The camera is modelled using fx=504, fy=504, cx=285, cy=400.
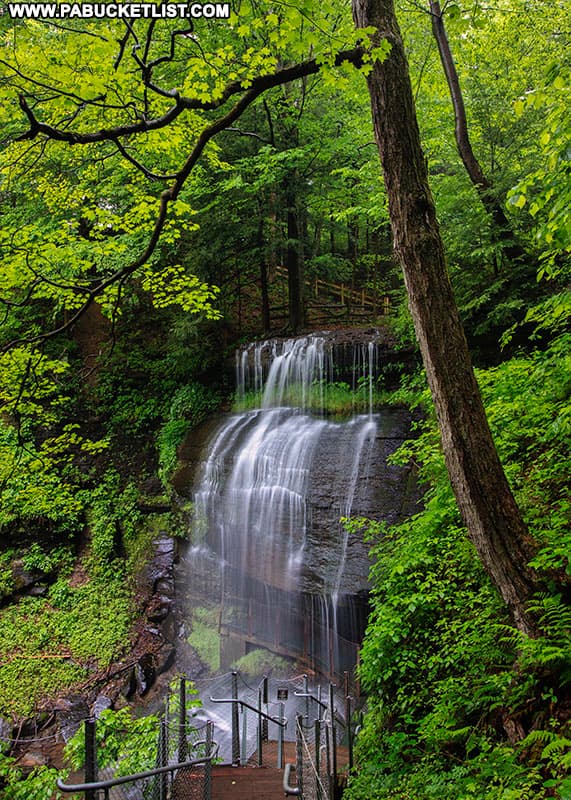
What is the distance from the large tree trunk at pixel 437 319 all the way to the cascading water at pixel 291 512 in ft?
16.9

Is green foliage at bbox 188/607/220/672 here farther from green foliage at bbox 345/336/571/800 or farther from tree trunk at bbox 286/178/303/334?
tree trunk at bbox 286/178/303/334

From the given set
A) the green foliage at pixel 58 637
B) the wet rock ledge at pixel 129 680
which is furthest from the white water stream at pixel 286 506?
the green foliage at pixel 58 637

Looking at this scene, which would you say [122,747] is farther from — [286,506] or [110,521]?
[110,521]

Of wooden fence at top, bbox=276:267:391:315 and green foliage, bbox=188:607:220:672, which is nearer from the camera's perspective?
green foliage, bbox=188:607:220:672

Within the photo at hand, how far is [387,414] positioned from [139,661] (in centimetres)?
729

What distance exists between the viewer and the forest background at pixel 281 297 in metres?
3.53

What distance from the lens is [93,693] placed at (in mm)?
9812

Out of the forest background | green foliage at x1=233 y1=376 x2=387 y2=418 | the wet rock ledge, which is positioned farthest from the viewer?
green foliage at x1=233 y1=376 x2=387 y2=418

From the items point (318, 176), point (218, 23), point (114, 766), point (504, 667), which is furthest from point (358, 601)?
point (318, 176)

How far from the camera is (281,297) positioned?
18.7 meters

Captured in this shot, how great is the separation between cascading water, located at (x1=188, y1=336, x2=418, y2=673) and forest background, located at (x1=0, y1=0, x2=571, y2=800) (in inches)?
43.4

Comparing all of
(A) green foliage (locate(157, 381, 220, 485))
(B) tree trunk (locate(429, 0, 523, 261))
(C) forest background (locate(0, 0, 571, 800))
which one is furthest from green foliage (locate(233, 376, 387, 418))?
(B) tree trunk (locate(429, 0, 523, 261))

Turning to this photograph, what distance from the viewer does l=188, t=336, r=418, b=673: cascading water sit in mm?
8836

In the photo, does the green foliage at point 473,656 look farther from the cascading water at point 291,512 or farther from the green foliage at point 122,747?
the cascading water at point 291,512
